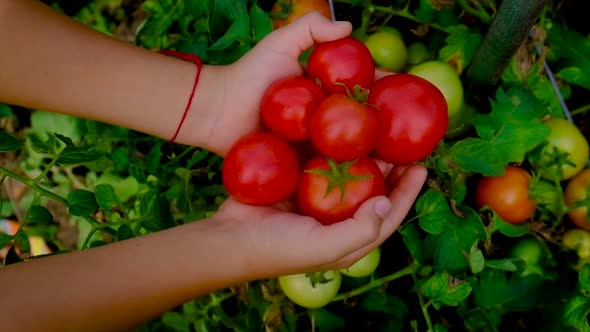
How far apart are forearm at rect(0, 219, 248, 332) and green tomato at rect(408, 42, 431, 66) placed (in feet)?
3.05

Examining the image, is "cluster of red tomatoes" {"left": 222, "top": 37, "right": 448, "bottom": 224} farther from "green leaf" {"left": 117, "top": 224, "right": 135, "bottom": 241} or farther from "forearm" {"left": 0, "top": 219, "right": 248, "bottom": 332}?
"green leaf" {"left": 117, "top": 224, "right": 135, "bottom": 241}

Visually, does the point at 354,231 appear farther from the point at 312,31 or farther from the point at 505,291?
the point at 505,291

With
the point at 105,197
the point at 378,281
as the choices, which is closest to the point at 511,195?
the point at 378,281

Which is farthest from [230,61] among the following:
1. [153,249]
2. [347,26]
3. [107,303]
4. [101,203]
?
[107,303]

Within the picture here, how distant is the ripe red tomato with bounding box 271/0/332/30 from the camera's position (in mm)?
1589

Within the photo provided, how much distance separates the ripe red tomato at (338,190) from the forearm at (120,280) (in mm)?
197

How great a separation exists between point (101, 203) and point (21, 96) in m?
0.31

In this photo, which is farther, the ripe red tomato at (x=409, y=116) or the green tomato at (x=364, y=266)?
the green tomato at (x=364, y=266)

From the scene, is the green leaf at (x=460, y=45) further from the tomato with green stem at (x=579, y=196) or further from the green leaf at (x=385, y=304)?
the green leaf at (x=385, y=304)

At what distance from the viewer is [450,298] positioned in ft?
4.33

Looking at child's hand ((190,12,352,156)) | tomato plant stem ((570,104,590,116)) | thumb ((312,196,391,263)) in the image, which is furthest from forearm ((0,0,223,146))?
tomato plant stem ((570,104,590,116))

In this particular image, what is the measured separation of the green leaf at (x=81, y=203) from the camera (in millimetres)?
1249

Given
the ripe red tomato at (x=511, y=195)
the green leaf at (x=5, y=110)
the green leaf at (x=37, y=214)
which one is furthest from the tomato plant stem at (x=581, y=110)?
the green leaf at (x=5, y=110)

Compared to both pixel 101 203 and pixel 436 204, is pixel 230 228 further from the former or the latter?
pixel 436 204
